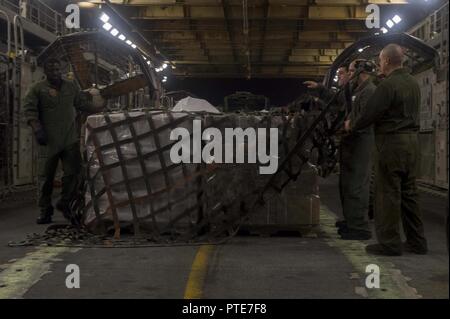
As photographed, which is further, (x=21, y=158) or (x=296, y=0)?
(x=296, y=0)

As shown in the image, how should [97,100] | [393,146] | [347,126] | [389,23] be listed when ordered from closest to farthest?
[393,146] < [347,126] < [97,100] < [389,23]

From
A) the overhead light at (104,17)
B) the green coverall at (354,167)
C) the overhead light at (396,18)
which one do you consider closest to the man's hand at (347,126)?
the green coverall at (354,167)

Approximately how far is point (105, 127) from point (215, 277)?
2.68 metres

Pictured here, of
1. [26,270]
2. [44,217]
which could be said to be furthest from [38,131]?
[26,270]

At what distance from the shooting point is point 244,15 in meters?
15.0

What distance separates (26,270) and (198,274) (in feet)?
5.04

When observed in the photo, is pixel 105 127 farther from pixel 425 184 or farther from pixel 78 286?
pixel 425 184

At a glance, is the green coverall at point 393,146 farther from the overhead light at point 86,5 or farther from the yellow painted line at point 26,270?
the overhead light at point 86,5

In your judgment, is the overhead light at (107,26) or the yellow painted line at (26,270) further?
the overhead light at (107,26)

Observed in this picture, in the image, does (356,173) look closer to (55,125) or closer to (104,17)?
(55,125)

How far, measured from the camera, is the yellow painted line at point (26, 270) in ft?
13.7

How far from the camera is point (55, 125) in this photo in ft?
24.6
